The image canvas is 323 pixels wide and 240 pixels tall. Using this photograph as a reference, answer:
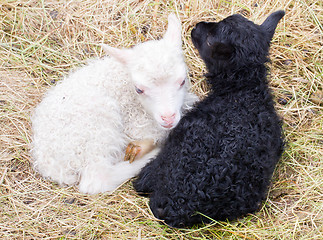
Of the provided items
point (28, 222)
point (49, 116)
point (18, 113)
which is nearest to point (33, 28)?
point (18, 113)

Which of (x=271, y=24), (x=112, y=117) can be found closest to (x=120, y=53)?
(x=112, y=117)

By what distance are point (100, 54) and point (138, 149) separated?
173 cm

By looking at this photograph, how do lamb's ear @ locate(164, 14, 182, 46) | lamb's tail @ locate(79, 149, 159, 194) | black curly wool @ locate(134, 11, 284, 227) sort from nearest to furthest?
black curly wool @ locate(134, 11, 284, 227)
lamb's tail @ locate(79, 149, 159, 194)
lamb's ear @ locate(164, 14, 182, 46)

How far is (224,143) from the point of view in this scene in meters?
3.06

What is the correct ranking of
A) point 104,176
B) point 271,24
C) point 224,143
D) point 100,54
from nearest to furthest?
point 224,143
point 104,176
point 271,24
point 100,54

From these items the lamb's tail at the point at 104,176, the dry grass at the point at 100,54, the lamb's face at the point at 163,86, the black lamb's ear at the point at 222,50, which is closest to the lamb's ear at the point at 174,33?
the lamb's face at the point at 163,86

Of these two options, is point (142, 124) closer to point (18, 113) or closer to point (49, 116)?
point (49, 116)

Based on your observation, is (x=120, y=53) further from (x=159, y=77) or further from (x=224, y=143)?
(x=224, y=143)

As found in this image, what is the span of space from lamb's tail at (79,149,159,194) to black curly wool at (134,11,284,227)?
208mm

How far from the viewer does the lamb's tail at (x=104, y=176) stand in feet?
12.0

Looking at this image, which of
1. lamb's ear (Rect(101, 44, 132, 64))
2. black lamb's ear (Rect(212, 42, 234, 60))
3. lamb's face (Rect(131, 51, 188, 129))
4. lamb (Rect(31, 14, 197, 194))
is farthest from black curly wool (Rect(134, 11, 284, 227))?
lamb's ear (Rect(101, 44, 132, 64))

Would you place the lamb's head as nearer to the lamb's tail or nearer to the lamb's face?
the lamb's face

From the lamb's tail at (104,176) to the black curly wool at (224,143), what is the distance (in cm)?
21

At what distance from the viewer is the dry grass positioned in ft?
10.4
